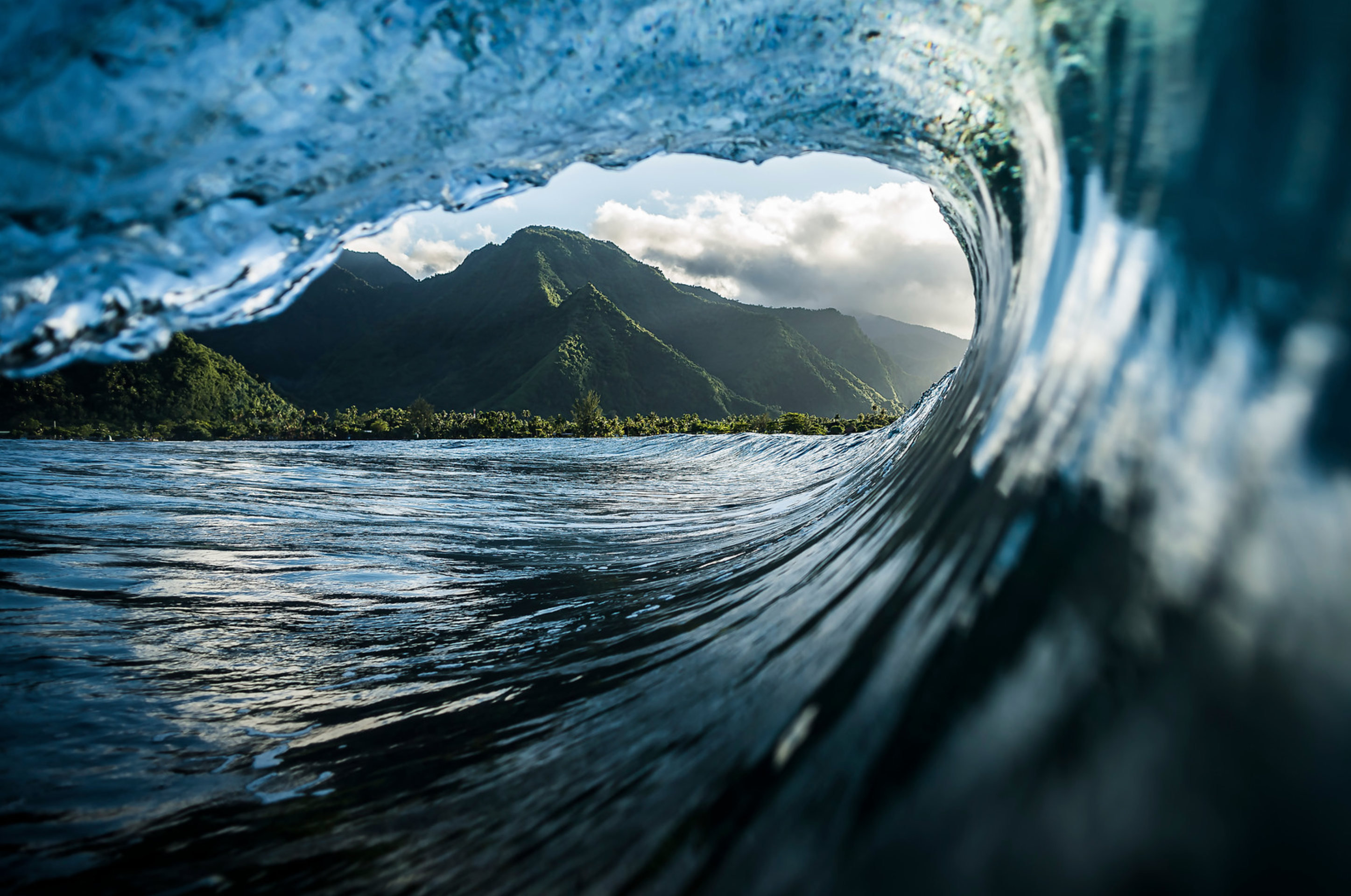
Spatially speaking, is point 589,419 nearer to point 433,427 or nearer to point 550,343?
point 433,427

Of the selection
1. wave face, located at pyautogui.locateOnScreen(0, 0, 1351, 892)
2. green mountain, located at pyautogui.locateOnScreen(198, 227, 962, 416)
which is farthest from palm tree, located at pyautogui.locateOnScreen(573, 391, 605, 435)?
green mountain, located at pyautogui.locateOnScreen(198, 227, 962, 416)

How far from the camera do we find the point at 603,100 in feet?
7.53

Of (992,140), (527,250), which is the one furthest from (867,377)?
(992,140)

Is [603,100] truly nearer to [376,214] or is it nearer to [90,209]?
[376,214]

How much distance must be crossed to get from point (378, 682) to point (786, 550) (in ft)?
5.67

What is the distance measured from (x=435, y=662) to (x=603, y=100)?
2.13 m

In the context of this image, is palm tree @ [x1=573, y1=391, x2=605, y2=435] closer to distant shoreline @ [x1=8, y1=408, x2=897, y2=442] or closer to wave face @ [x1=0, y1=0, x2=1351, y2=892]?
distant shoreline @ [x1=8, y1=408, x2=897, y2=442]

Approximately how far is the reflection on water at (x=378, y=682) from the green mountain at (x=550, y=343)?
82.5 meters

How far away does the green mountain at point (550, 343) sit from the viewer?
94.8 meters

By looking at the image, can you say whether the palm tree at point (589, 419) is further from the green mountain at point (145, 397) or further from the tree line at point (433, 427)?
the green mountain at point (145, 397)

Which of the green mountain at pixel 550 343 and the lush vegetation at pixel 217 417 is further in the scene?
the green mountain at pixel 550 343

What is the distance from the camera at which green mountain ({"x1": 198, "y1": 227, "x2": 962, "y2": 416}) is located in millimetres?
94750

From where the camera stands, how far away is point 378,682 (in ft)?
5.69

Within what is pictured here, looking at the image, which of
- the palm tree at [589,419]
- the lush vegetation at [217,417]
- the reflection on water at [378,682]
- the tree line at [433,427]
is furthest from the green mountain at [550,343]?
the reflection on water at [378,682]
